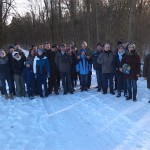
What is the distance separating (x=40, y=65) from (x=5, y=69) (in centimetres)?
140

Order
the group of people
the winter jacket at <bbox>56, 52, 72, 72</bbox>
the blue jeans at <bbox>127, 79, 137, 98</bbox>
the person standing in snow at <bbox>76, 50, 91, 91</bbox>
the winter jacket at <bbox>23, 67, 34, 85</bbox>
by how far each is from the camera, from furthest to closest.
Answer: the person standing in snow at <bbox>76, 50, 91, 91</bbox>
the winter jacket at <bbox>56, 52, 72, 72</bbox>
the winter jacket at <bbox>23, 67, 34, 85</bbox>
the group of people
the blue jeans at <bbox>127, 79, 137, 98</bbox>

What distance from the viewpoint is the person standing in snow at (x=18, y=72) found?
416 inches

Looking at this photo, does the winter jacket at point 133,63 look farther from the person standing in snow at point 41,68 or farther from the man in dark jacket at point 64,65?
the person standing in snow at point 41,68

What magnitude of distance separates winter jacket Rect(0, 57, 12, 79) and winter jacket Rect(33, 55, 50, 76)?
1081 millimetres

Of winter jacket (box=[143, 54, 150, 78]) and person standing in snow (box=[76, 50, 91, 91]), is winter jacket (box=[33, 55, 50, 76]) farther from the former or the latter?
winter jacket (box=[143, 54, 150, 78])

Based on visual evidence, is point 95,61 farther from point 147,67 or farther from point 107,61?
point 147,67

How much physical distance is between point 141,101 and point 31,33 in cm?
5213

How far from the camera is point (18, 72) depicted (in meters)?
10.6

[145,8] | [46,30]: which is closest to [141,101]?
[145,8]

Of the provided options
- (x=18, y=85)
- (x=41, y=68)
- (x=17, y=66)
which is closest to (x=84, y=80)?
(x=41, y=68)

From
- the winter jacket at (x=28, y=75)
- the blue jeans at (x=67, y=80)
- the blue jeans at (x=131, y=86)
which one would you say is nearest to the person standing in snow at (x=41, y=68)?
the winter jacket at (x=28, y=75)

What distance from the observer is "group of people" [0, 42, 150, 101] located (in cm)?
1038

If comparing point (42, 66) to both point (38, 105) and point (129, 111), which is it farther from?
point (129, 111)

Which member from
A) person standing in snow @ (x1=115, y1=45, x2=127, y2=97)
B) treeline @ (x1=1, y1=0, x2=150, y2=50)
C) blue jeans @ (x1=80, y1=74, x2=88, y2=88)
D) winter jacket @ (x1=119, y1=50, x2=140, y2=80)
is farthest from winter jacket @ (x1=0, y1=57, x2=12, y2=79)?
treeline @ (x1=1, y1=0, x2=150, y2=50)
